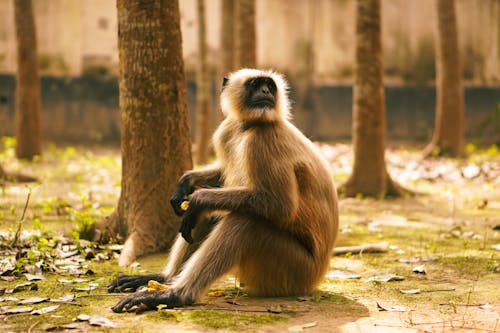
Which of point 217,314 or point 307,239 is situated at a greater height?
point 307,239

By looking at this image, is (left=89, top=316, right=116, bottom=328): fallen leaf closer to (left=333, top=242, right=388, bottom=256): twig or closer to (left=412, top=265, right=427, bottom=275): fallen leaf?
(left=412, top=265, right=427, bottom=275): fallen leaf

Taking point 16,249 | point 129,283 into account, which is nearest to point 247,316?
point 129,283

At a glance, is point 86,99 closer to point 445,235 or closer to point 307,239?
point 445,235

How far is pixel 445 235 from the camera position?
642cm

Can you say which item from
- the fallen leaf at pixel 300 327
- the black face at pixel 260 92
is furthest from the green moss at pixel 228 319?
the black face at pixel 260 92

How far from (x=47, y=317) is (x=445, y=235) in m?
4.10

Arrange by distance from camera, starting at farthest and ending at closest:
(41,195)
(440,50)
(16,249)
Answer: (440,50) < (41,195) < (16,249)

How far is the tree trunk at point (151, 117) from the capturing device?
545cm

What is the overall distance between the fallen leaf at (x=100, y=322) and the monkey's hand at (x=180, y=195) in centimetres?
121

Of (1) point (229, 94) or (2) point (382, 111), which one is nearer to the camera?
(1) point (229, 94)

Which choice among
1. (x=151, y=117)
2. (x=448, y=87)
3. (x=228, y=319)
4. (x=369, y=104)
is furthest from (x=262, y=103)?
(x=448, y=87)

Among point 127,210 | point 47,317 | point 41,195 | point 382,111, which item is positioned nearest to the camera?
point 47,317

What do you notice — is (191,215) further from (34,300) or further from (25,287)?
(25,287)

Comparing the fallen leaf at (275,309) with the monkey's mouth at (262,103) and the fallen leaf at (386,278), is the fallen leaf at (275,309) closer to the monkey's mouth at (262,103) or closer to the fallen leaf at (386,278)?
the fallen leaf at (386,278)
